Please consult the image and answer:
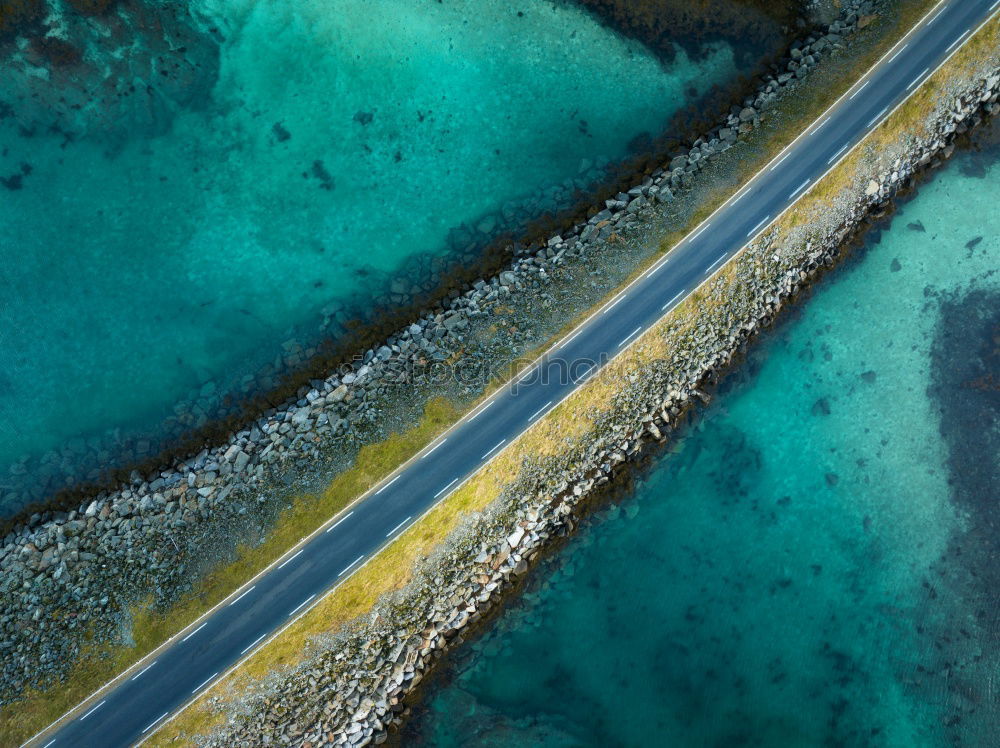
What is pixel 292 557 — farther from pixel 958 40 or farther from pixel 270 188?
pixel 958 40

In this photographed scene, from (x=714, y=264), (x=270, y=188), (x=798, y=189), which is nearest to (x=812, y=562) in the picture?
(x=714, y=264)

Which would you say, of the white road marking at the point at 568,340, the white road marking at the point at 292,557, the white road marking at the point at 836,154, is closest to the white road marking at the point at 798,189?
the white road marking at the point at 836,154

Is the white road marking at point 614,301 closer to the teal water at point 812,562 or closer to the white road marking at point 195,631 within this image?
the teal water at point 812,562

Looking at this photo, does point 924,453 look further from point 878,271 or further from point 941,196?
point 941,196

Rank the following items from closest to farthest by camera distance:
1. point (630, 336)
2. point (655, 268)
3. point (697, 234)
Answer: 1. point (630, 336)
2. point (655, 268)
3. point (697, 234)

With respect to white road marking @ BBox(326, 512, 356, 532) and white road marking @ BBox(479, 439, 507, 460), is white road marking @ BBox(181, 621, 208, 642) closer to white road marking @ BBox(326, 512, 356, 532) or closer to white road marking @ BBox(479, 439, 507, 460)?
white road marking @ BBox(326, 512, 356, 532)

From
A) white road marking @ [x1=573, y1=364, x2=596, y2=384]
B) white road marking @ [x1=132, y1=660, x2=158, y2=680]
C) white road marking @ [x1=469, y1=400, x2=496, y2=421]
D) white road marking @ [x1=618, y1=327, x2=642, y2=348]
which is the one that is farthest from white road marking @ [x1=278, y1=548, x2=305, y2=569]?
white road marking @ [x1=618, y1=327, x2=642, y2=348]
